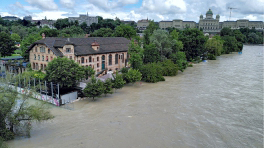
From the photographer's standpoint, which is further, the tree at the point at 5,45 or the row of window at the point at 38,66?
the tree at the point at 5,45

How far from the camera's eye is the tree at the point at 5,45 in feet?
172

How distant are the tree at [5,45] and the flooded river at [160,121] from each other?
35.1 meters

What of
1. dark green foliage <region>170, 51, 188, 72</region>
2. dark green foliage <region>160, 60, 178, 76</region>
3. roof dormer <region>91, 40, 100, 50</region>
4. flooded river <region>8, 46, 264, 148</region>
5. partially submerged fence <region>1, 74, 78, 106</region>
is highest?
roof dormer <region>91, 40, 100, 50</region>

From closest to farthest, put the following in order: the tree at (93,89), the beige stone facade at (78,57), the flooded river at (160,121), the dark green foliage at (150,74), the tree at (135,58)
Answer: the flooded river at (160,121)
the tree at (93,89)
the beige stone facade at (78,57)
the dark green foliage at (150,74)
the tree at (135,58)

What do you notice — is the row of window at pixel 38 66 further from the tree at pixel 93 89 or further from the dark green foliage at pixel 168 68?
the dark green foliage at pixel 168 68

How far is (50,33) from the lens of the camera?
71.7 metres

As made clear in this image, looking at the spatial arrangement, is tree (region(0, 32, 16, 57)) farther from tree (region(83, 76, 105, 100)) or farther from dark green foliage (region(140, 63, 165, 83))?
tree (region(83, 76, 105, 100))

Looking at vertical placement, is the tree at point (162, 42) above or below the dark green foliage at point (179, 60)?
above

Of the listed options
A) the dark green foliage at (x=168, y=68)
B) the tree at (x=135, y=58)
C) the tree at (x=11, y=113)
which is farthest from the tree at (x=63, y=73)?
the dark green foliage at (x=168, y=68)

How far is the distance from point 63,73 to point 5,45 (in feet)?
109

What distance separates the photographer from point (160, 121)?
2370 centimetres

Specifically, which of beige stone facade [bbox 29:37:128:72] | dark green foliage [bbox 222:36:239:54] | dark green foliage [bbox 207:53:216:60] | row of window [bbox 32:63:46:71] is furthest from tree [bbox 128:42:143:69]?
dark green foliage [bbox 222:36:239:54]

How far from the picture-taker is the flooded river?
1936 cm

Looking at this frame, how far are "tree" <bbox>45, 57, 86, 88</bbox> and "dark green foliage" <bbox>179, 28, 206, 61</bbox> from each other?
45.9 m
